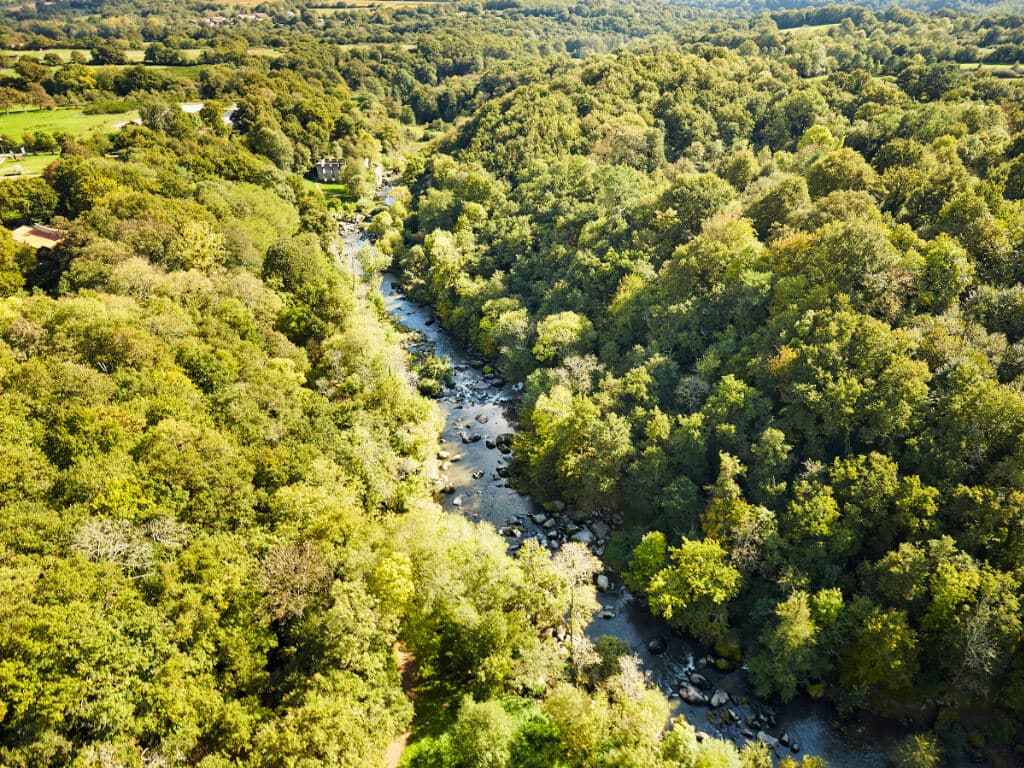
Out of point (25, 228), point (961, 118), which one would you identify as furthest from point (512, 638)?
point (961, 118)

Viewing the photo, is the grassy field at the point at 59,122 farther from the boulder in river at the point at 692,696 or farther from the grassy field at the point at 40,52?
the boulder in river at the point at 692,696

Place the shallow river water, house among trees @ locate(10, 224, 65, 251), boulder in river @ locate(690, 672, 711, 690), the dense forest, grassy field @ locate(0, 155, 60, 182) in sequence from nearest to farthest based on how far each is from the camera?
the dense forest < the shallow river water < boulder in river @ locate(690, 672, 711, 690) < house among trees @ locate(10, 224, 65, 251) < grassy field @ locate(0, 155, 60, 182)

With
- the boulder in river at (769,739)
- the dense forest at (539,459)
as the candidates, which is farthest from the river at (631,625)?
the dense forest at (539,459)

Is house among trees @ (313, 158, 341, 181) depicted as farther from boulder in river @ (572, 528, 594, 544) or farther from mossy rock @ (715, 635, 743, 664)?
mossy rock @ (715, 635, 743, 664)

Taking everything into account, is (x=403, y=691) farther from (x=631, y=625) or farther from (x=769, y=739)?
(x=769, y=739)

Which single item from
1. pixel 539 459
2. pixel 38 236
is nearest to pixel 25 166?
pixel 38 236

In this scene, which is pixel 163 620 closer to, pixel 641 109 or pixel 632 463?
pixel 632 463

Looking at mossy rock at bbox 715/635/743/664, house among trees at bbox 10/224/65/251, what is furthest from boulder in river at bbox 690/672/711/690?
house among trees at bbox 10/224/65/251
